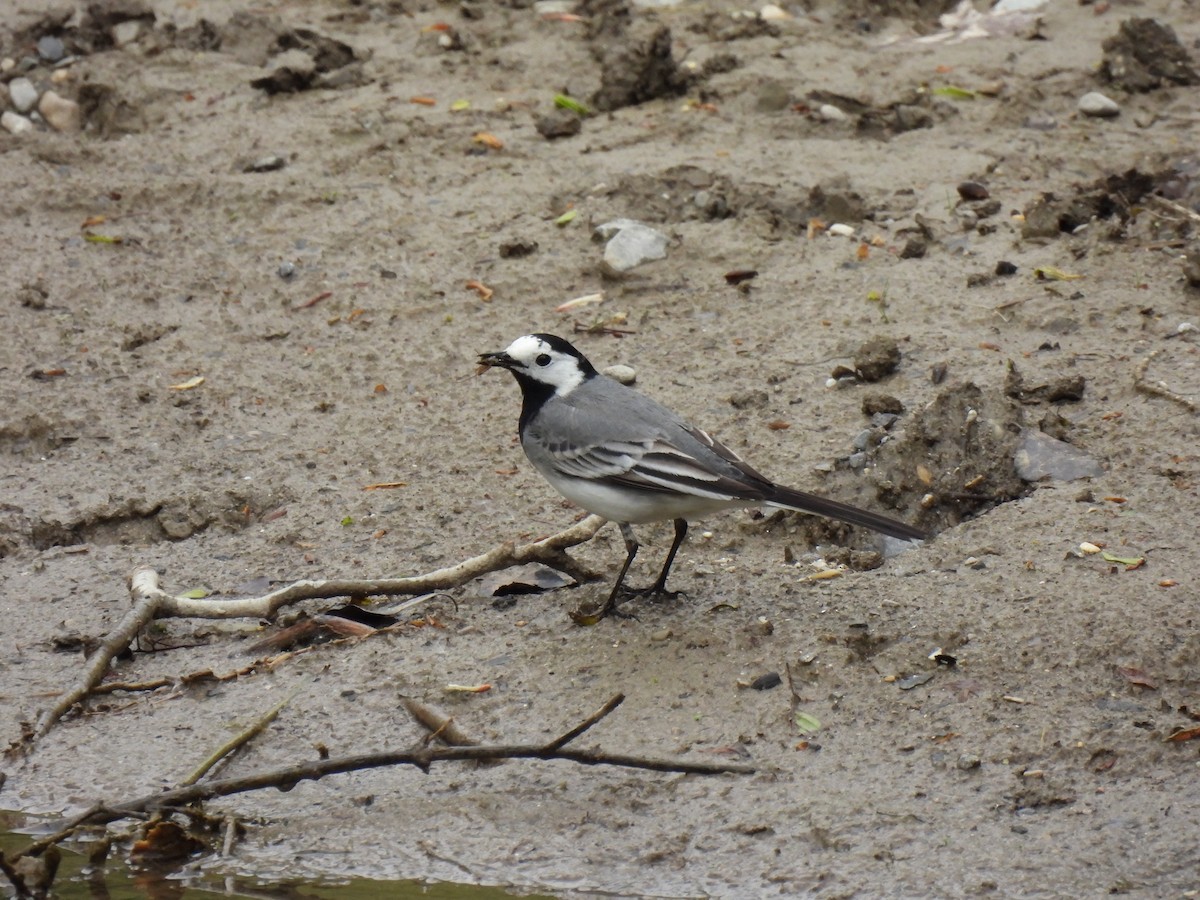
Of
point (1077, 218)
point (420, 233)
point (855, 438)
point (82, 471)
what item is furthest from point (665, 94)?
point (82, 471)

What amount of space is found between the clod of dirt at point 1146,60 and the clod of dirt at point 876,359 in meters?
3.01

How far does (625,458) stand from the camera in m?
6.05

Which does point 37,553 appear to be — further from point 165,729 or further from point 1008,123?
point 1008,123

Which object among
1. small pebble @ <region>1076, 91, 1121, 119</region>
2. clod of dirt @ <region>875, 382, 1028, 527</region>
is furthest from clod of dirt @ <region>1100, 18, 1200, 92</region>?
clod of dirt @ <region>875, 382, 1028, 527</region>

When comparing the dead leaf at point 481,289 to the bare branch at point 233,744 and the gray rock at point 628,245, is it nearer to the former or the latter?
the gray rock at point 628,245

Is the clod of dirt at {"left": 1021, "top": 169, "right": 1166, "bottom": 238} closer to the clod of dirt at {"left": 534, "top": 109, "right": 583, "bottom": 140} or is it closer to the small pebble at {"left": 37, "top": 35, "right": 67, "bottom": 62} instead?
the clod of dirt at {"left": 534, "top": 109, "right": 583, "bottom": 140}

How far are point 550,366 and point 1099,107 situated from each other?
415cm

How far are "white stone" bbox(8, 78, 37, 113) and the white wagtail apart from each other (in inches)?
200

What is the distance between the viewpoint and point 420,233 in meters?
8.76

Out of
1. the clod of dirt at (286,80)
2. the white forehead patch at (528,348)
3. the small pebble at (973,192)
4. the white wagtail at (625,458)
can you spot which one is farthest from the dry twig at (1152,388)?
the clod of dirt at (286,80)

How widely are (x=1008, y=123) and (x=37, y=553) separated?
5.66 m

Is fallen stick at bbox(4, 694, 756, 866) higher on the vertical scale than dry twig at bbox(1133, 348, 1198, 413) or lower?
lower

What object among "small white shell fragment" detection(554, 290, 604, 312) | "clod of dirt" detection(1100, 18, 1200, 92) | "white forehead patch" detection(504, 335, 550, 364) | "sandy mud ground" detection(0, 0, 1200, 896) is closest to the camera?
"sandy mud ground" detection(0, 0, 1200, 896)

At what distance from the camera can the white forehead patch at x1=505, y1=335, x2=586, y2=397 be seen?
6.50 metres
